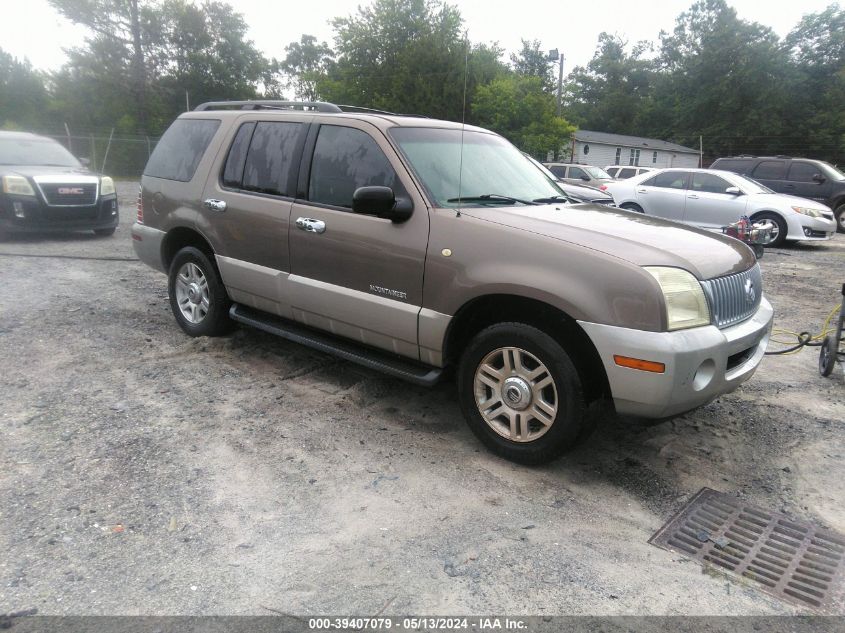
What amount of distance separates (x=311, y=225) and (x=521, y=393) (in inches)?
72.2

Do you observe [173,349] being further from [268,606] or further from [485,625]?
[485,625]

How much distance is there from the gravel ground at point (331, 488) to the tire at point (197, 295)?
0.60 feet

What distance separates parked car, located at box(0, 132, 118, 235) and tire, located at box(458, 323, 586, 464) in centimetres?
893

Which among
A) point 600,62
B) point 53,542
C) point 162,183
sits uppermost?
point 600,62

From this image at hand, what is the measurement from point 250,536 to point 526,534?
4.03 feet

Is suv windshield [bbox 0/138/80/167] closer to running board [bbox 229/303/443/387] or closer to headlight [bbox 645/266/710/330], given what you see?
running board [bbox 229/303/443/387]

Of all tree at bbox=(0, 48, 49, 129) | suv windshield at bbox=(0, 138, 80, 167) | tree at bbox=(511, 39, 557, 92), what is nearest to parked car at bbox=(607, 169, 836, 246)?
suv windshield at bbox=(0, 138, 80, 167)

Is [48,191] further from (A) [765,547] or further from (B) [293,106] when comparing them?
(A) [765,547]

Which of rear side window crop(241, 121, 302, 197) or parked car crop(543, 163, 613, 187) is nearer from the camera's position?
rear side window crop(241, 121, 302, 197)

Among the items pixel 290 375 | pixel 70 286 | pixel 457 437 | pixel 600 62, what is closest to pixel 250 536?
pixel 457 437

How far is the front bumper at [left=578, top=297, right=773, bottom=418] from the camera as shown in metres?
3.05

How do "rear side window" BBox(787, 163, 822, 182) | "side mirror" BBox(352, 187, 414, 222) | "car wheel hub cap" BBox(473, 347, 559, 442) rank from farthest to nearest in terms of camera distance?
1. "rear side window" BBox(787, 163, 822, 182)
2. "side mirror" BBox(352, 187, 414, 222)
3. "car wheel hub cap" BBox(473, 347, 559, 442)

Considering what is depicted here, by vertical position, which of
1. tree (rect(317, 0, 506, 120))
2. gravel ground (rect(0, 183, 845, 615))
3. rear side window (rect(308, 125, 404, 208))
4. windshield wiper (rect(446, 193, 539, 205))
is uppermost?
tree (rect(317, 0, 506, 120))

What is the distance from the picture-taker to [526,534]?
2955 mm
